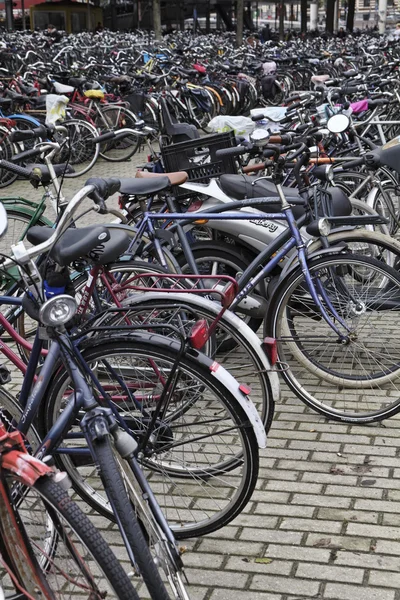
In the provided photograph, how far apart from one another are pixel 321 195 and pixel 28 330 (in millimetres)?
1661

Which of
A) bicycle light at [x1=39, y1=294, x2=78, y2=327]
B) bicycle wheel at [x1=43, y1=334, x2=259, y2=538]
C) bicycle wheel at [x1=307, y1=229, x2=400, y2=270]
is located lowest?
bicycle wheel at [x1=43, y1=334, x2=259, y2=538]

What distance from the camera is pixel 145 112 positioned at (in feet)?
44.8

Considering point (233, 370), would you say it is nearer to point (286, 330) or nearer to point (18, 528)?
point (286, 330)

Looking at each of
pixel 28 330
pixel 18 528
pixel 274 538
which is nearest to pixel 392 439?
pixel 274 538

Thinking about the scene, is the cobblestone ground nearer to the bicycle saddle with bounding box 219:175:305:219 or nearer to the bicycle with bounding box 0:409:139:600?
the bicycle with bounding box 0:409:139:600

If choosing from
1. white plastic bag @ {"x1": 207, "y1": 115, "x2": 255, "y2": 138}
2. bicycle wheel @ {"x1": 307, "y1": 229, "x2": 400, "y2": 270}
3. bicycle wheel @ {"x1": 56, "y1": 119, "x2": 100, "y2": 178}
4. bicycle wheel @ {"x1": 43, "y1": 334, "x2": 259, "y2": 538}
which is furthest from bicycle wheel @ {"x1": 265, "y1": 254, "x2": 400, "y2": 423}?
bicycle wheel @ {"x1": 56, "y1": 119, "x2": 100, "y2": 178}

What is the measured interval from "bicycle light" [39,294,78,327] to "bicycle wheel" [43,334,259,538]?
0.54 metres

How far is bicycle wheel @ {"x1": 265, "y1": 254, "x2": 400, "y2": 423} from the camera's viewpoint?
4.40 m

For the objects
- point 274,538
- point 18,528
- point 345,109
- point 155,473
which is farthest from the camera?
point 345,109

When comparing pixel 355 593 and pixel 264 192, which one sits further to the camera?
pixel 264 192

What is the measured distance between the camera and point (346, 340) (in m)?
4.57

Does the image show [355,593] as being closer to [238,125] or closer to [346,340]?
[346,340]

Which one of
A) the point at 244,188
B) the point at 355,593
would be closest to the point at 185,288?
the point at 244,188

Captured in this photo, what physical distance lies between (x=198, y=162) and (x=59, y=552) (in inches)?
130
